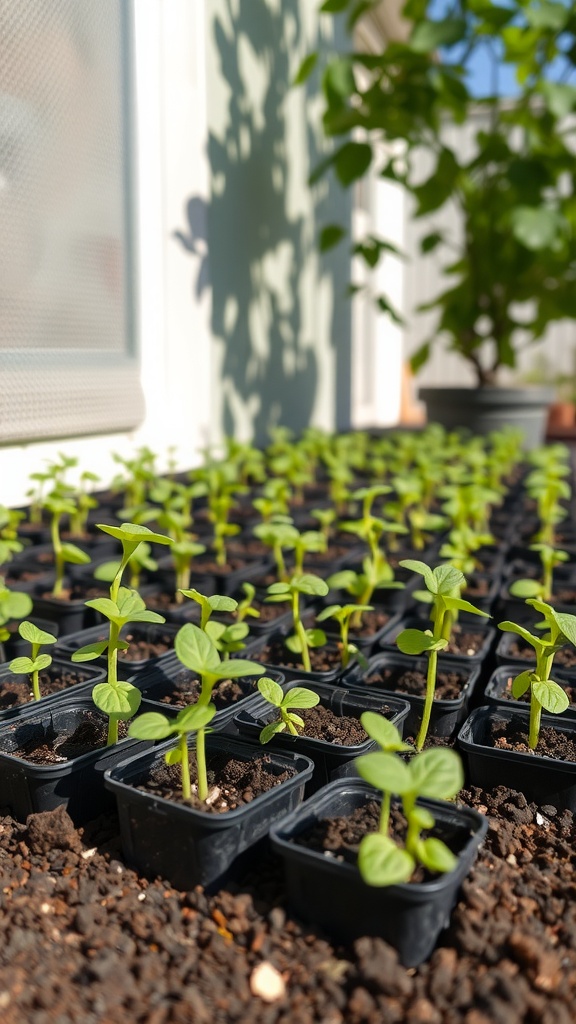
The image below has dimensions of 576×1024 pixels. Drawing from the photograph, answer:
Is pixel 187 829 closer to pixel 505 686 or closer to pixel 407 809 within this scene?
pixel 407 809

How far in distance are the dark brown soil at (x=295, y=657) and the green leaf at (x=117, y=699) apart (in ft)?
1.31

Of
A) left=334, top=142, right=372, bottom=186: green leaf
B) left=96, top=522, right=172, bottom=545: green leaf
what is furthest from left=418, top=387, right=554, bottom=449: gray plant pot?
left=96, top=522, right=172, bottom=545: green leaf

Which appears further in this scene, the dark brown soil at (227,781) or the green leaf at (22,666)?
the green leaf at (22,666)

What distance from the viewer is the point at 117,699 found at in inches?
37.9

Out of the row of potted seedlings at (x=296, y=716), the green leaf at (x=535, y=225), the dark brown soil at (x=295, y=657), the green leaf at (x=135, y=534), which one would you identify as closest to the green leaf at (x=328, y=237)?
the green leaf at (x=535, y=225)

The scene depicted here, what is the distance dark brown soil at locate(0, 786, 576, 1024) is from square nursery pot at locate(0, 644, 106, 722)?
0.24 m

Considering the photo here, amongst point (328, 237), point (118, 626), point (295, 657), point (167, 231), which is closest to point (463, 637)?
point (295, 657)

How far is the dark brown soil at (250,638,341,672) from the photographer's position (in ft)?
4.48

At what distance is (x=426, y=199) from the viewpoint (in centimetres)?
344

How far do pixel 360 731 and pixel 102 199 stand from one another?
1.88m

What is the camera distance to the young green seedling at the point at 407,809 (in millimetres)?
709

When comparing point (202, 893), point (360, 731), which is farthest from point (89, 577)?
point (202, 893)

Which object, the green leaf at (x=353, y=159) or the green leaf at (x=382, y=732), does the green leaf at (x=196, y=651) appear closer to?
the green leaf at (x=382, y=732)

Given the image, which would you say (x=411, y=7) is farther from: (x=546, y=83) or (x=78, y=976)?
(x=78, y=976)
